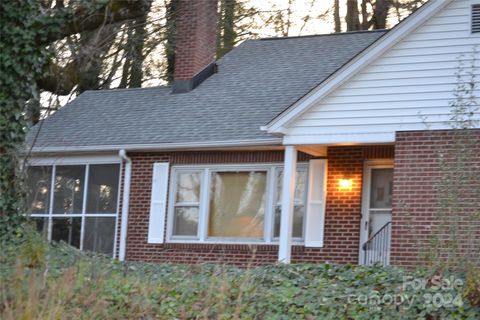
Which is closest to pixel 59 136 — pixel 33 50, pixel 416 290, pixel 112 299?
pixel 33 50

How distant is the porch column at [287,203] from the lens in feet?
51.2

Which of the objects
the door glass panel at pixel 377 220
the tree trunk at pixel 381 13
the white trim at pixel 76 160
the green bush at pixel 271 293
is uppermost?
the tree trunk at pixel 381 13

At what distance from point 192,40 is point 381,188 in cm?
599

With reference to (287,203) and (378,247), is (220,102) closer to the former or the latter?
(287,203)

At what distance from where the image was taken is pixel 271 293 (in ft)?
34.6

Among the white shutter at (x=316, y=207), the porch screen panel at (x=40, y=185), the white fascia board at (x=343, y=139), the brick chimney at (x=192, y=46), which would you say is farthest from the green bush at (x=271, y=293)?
the brick chimney at (x=192, y=46)

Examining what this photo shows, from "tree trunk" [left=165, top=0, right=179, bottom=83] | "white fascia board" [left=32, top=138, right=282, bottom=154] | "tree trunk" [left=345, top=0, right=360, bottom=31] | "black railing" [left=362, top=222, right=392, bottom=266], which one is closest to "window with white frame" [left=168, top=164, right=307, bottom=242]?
"white fascia board" [left=32, top=138, right=282, bottom=154]

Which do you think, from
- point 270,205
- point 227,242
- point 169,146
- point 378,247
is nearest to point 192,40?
point 169,146

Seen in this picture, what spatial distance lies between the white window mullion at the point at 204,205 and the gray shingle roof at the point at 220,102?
748mm

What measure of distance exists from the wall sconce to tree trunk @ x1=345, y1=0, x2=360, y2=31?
1320 cm

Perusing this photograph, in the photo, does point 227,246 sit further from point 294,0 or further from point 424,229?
point 294,0

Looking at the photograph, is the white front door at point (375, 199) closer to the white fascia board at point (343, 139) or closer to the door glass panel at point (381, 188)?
the door glass panel at point (381, 188)

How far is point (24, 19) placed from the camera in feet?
49.2

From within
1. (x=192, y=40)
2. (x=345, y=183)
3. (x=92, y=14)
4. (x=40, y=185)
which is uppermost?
(x=192, y=40)
